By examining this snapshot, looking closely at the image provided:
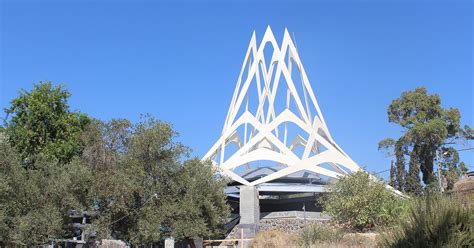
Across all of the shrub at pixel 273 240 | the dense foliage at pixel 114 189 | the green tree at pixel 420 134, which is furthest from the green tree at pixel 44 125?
the green tree at pixel 420 134

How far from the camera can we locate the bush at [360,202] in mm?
Answer: 30141

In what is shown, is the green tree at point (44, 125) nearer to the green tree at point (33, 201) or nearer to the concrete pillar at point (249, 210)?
the green tree at point (33, 201)

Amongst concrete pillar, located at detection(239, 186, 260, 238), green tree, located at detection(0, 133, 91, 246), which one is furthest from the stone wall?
green tree, located at detection(0, 133, 91, 246)

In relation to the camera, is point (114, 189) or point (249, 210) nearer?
point (114, 189)

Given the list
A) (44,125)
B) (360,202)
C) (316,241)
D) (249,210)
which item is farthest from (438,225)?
(249,210)

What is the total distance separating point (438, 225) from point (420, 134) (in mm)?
44353

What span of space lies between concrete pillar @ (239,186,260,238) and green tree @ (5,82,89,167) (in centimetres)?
1959

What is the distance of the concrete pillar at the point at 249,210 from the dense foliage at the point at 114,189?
18.0 meters

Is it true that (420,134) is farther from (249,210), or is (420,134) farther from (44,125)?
(44,125)

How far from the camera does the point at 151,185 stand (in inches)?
1066

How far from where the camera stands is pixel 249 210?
49344 mm

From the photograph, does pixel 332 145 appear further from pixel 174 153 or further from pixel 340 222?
pixel 174 153

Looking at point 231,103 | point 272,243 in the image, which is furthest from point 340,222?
point 231,103

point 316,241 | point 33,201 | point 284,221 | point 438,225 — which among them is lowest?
point 316,241
